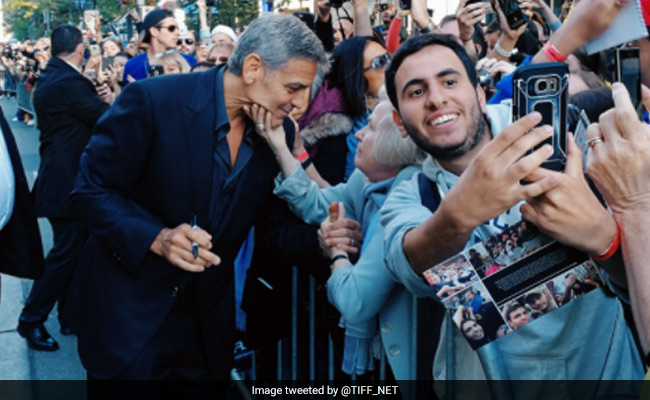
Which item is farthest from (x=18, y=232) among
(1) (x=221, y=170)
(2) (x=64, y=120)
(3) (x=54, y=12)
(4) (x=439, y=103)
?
(3) (x=54, y=12)

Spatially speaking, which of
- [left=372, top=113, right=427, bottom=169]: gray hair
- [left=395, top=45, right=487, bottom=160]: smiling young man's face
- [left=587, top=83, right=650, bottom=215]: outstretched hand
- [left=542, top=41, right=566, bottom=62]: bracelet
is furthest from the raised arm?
[left=372, top=113, right=427, bottom=169]: gray hair

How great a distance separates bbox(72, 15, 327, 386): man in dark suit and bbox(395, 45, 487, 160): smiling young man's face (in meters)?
0.62

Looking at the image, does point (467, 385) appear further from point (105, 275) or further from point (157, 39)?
point (157, 39)

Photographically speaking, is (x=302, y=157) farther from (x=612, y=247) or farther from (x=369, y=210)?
(x=612, y=247)

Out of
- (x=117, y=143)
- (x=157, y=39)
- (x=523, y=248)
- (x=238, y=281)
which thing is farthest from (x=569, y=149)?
(x=157, y=39)

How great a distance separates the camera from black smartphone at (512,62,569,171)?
131 cm

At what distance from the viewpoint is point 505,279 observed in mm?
1354

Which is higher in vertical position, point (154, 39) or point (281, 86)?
point (281, 86)

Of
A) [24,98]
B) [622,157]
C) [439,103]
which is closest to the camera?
[622,157]

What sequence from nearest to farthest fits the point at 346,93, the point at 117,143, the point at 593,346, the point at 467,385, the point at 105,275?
the point at 593,346 < the point at 467,385 < the point at 117,143 < the point at 105,275 < the point at 346,93

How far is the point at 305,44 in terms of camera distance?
251 cm

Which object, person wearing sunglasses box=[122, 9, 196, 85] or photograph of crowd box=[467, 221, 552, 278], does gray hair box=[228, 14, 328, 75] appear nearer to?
photograph of crowd box=[467, 221, 552, 278]

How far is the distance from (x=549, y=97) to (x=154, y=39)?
554 cm

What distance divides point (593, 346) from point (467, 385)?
34 centimetres
